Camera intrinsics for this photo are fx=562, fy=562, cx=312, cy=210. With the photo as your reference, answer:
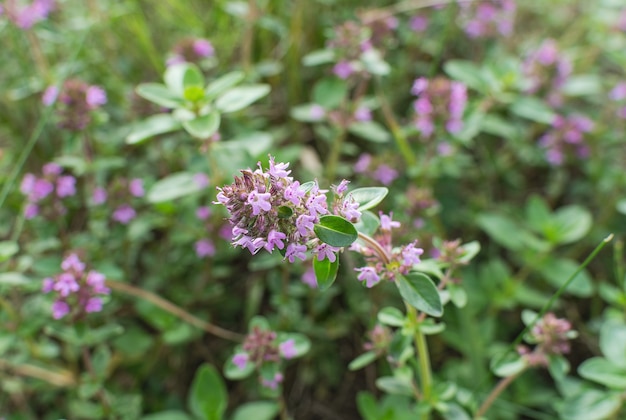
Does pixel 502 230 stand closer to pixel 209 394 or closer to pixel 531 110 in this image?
pixel 531 110

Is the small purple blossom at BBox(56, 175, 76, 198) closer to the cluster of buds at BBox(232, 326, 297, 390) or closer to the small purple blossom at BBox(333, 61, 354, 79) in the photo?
the cluster of buds at BBox(232, 326, 297, 390)

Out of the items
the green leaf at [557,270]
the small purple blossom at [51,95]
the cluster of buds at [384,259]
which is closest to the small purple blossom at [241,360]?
the cluster of buds at [384,259]

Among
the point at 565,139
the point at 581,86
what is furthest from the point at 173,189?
the point at 581,86

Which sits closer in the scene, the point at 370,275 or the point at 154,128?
the point at 370,275

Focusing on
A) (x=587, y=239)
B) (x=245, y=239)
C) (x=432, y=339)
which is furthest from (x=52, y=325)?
(x=587, y=239)

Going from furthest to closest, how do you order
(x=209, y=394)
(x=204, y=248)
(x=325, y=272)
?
(x=204, y=248) → (x=209, y=394) → (x=325, y=272)

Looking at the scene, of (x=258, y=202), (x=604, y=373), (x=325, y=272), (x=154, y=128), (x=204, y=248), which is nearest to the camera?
(x=258, y=202)
